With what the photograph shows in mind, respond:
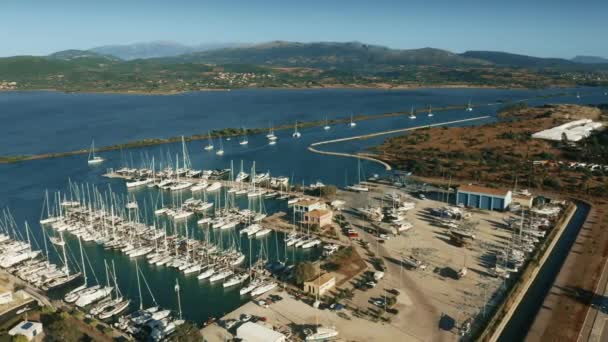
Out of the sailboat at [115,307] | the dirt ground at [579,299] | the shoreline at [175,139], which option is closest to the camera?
the dirt ground at [579,299]

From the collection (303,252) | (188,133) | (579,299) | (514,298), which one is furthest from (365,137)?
(579,299)

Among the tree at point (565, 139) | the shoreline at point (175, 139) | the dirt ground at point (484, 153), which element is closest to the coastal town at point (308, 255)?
the dirt ground at point (484, 153)

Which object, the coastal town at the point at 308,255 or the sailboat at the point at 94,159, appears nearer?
the coastal town at the point at 308,255

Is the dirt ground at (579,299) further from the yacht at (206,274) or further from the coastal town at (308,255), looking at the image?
the yacht at (206,274)

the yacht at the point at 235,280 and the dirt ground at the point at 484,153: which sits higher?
the dirt ground at the point at 484,153

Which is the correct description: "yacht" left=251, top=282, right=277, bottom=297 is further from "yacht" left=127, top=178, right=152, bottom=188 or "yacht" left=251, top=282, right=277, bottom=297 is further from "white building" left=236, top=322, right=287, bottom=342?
"yacht" left=127, top=178, right=152, bottom=188

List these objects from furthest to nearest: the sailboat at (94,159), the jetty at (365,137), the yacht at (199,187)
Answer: the sailboat at (94,159) < the jetty at (365,137) < the yacht at (199,187)

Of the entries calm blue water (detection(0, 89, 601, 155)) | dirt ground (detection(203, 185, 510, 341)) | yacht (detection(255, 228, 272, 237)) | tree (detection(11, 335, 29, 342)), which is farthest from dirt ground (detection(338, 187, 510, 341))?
calm blue water (detection(0, 89, 601, 155))
